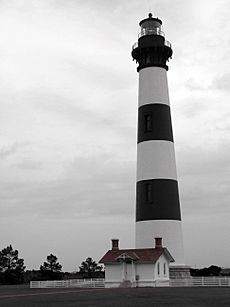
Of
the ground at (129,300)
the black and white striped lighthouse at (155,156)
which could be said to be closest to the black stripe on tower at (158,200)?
the black and white striped lighthouse at (155,156)

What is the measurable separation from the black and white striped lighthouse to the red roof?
74 centimetres

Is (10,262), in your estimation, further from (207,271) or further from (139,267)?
(139,267)

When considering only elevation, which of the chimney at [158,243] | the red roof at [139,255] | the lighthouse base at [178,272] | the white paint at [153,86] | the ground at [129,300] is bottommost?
the ground at [129,300]

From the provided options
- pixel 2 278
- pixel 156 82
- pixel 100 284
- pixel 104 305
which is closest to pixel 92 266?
pixel 2 278

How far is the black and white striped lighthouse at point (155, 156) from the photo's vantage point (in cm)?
3134

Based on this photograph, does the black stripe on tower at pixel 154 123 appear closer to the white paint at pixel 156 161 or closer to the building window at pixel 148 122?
the building window at pixel 148 122

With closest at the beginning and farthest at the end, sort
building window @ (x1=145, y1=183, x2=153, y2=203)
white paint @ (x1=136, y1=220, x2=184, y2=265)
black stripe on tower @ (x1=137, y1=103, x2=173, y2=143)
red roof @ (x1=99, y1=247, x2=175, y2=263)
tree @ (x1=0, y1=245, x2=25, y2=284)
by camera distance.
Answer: red roof @ (x1=99, y1=247, x2=175, y2=263)
white paint @ (x1=136, y1=220, x2=184, y2=265)
building window @ (x1=145, y1=183, x2=153, y2=203)
black stripe on tower @ (x1=137, y1=103, x2=173, y2=143)
tree @ (x1=0, y1=245, x2=25, y2=284)

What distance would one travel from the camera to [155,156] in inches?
1266

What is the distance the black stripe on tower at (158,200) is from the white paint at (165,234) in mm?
313

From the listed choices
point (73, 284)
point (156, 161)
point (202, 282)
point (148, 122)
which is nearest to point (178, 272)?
point (202, 282)

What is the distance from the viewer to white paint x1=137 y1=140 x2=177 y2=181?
32.0 meters

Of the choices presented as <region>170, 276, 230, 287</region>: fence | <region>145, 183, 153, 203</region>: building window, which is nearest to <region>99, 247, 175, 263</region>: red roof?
<region>170, 276, 230, 287</region>: fence

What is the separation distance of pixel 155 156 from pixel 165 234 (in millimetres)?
4885

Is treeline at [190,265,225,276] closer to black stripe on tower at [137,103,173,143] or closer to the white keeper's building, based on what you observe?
the white keeper's building
